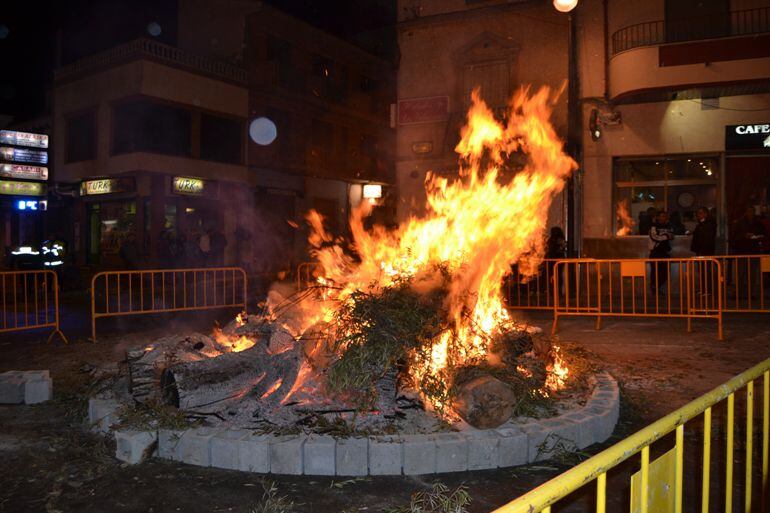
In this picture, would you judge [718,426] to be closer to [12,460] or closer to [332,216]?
[12,460]

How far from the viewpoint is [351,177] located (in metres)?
35.5

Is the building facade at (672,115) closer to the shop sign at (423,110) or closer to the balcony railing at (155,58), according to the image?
the shop sign at (423,110)

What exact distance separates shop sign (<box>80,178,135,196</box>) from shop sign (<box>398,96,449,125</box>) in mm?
14407

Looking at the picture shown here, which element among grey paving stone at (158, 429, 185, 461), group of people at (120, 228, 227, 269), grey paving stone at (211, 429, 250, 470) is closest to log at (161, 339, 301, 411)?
grey paving stone at (158, 429, 185, 461)

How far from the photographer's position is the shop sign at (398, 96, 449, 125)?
709 inches

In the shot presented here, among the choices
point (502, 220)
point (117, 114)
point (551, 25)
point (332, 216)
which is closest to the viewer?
point (502, 220)

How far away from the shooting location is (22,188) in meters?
25.2

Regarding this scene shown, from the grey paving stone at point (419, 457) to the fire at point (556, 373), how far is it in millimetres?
1656

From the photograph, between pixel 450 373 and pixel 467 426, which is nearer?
pixel 467 426

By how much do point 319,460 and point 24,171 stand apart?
26.1 metres

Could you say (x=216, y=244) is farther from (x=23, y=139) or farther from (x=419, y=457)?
(x=419, y=457)

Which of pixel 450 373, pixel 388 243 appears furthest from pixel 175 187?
pixel 450 373

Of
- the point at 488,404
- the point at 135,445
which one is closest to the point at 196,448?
the point at 135,445

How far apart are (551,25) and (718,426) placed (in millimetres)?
14020
